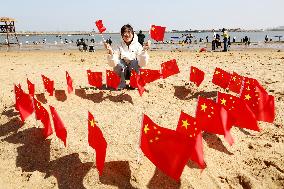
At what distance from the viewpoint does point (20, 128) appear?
5.31 m

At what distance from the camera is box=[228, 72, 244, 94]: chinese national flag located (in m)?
7.04

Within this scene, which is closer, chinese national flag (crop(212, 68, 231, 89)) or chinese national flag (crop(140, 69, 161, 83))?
chinese national flag (crop(212, 68, 231, 89))

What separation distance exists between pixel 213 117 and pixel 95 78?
3843mm

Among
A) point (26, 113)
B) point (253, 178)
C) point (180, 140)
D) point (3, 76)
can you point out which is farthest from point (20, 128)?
point (3, 76)

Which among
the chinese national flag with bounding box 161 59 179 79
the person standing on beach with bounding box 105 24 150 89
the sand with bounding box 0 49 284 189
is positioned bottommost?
the sand with bounding box 0 49 284 189

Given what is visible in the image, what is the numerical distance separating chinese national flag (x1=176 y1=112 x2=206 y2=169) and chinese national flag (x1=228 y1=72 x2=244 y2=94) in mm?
3350

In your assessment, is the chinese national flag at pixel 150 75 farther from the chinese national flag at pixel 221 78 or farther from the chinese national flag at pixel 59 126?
the chinese national flag at pixel 59 126

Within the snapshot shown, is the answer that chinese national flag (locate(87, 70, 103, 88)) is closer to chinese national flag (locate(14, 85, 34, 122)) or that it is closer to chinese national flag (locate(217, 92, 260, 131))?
chinese national flag (locate(14, 85, 34, 122))

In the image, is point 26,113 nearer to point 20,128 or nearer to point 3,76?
point 20,128

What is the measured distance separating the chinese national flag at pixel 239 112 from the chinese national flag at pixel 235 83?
198 cm

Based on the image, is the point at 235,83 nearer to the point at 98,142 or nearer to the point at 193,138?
the point at 193,138

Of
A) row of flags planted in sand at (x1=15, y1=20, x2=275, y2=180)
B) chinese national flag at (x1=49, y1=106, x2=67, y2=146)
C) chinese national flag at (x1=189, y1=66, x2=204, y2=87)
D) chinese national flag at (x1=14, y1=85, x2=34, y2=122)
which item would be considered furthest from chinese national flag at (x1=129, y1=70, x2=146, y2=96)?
chinese national flag at (x1=49, y1=106, x2=67, y2=146)

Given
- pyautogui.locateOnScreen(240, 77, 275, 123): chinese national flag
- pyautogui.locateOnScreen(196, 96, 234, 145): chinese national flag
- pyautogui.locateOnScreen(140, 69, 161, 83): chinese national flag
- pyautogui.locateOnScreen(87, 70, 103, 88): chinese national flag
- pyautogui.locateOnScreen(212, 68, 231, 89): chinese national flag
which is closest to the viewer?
pyautogui.locateOnScreen(196, 96, 234, 145): chinese national flag

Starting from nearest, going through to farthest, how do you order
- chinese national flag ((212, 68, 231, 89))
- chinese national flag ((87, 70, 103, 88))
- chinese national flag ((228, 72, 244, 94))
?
chinese national flag ((228, 72, 244, 94)) < chinese national flag ((212, 68, 231, 89)) < chinese national flag ((87, 70, 103, 88))
